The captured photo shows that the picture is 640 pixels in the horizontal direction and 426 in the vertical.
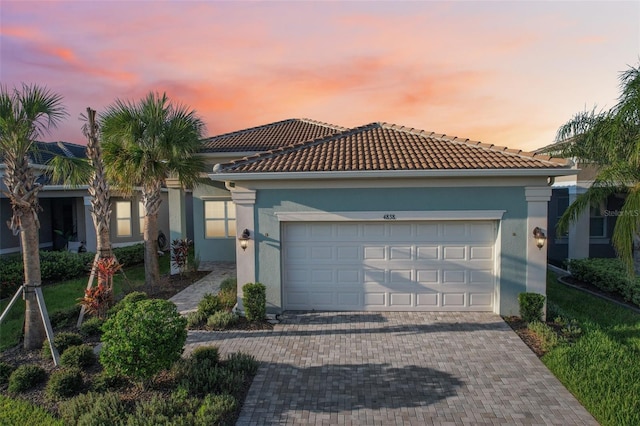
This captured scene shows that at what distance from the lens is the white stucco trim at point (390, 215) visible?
914cm

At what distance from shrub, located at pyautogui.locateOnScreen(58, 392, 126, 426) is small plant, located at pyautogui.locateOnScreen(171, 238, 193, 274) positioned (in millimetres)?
8876

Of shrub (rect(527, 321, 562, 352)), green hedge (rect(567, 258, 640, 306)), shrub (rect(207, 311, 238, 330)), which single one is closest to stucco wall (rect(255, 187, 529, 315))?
shrub (rect(527, 321, 562, 352))

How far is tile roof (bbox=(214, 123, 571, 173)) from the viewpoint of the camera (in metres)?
8.96

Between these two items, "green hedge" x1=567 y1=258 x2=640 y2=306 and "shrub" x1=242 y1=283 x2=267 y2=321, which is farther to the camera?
"green hedge" x1=567 y1=258 x2=640 y2=306

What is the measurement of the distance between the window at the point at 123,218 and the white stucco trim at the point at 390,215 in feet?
45.6

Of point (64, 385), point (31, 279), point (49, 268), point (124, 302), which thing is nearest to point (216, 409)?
point (64, 385)

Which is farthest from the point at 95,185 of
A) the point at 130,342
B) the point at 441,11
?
the point at 441,11

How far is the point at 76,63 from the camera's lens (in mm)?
11688

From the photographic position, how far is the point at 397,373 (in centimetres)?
666

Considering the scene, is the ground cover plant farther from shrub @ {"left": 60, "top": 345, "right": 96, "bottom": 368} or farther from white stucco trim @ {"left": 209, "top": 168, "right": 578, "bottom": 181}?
shrub @ {"left": 60, "top": 345, "right": 96, "bottom": 368}

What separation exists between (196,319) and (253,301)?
1502 mm

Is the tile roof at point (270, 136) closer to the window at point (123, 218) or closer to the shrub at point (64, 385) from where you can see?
the window at point (123, 218)

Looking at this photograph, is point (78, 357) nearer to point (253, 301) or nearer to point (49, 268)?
point (253, 301)

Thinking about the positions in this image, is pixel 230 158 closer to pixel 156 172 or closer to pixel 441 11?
pixel 156 172
